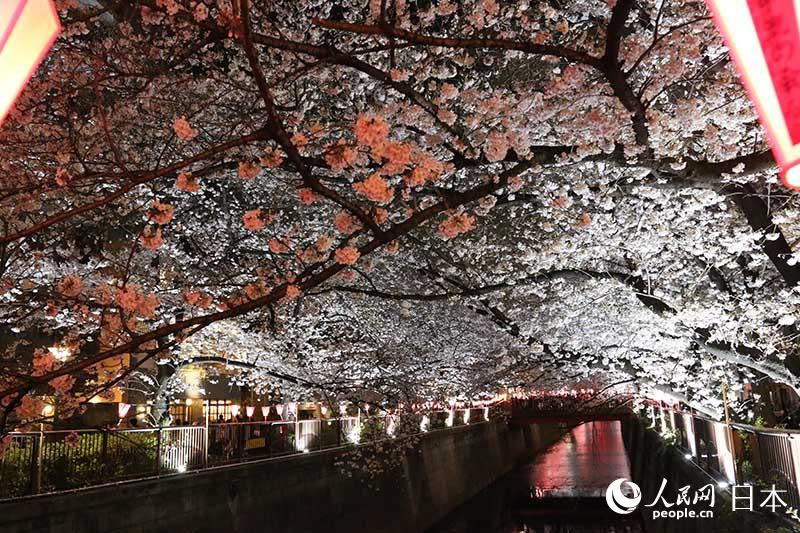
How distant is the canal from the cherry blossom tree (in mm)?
11695

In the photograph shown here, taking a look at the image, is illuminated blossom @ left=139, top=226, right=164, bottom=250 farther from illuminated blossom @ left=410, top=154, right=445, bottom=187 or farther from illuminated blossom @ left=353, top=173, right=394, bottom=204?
illuminated blossom @ left=410, top=154, right=445, bottom=187

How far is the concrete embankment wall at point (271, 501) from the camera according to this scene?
10508 millimetres

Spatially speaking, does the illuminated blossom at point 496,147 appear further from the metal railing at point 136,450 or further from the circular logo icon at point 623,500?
the circular logo icon at point 623,500

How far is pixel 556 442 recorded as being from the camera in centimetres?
7756

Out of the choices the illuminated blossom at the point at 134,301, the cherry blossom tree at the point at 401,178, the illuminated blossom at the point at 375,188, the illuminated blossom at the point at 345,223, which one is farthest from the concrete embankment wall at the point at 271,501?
the illuminated blossom at the point at 375,188

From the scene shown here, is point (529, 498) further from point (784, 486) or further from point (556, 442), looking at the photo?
point (556, 442)

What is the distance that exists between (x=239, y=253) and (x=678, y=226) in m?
10.5

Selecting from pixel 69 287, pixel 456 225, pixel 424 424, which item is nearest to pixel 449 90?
pixel 456 225

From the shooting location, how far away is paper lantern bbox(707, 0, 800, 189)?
1.82 meters

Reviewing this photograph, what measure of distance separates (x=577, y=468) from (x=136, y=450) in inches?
1604

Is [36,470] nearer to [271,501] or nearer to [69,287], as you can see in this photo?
[69,287]

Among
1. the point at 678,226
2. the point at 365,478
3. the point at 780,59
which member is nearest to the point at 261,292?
the point at 780,59

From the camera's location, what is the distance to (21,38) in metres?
2.11

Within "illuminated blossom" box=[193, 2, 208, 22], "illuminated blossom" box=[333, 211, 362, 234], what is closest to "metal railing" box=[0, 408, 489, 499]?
"illuminated blossom" box=[333, 211, 362, 234]
